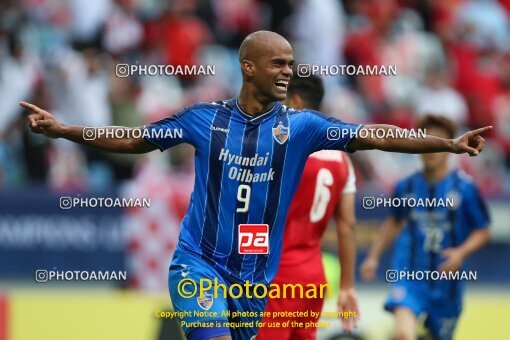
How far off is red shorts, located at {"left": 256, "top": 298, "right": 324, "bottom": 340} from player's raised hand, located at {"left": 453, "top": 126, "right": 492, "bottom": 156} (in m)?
2.03

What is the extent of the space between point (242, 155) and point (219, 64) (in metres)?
9.42

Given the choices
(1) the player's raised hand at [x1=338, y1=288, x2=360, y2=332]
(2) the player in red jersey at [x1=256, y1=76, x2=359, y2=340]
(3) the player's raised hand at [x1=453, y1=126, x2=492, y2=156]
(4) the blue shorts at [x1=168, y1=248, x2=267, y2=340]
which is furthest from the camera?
(1) the player's raised hand at [x1=338, y1=288, x2=360, y2=332]

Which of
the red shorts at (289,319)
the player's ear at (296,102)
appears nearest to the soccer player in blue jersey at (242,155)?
the red shorts at (289,319)

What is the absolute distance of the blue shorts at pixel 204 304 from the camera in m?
7.38

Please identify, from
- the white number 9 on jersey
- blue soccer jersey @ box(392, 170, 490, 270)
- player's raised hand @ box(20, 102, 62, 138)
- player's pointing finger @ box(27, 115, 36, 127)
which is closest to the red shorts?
the white number 9 on jersey

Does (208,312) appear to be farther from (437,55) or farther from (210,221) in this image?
(437,55)

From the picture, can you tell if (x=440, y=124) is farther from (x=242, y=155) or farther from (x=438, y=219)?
(x=242, y=155)

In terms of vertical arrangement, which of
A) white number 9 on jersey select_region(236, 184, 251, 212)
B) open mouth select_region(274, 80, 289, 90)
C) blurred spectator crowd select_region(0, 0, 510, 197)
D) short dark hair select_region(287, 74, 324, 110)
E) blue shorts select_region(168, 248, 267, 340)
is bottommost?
blue shorts select_region(168, 248, 267, 340)

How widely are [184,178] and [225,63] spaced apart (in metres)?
3.79

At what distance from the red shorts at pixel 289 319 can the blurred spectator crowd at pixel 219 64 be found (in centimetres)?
529

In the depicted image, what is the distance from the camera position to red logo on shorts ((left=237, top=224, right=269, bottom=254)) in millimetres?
7598

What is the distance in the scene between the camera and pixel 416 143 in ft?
24.5

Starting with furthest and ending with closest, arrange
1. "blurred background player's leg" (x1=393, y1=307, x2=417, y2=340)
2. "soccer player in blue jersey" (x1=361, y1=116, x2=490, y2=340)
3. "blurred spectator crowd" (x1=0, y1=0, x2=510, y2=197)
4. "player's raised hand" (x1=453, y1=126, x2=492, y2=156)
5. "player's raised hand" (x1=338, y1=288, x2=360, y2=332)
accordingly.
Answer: "blurred spectator crowd" (x1=0, y1=0, x2=510, y2=197)
"soccer player in blue jersey" (x1=361, y1=116, x2=490, y2=340)
"blurred background player's leg" (x1=393, y1=307, x2=417, y2=340)
"player's raised hand" (x1=338, y1=288, x2=360, y2=332)
"player's raised hand" (x1=453, y1=126, x2=492, y2=156)

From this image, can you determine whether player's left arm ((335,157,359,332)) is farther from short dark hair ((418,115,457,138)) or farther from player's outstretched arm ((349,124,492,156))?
player's outstretched arm ((349,124,492,156))
